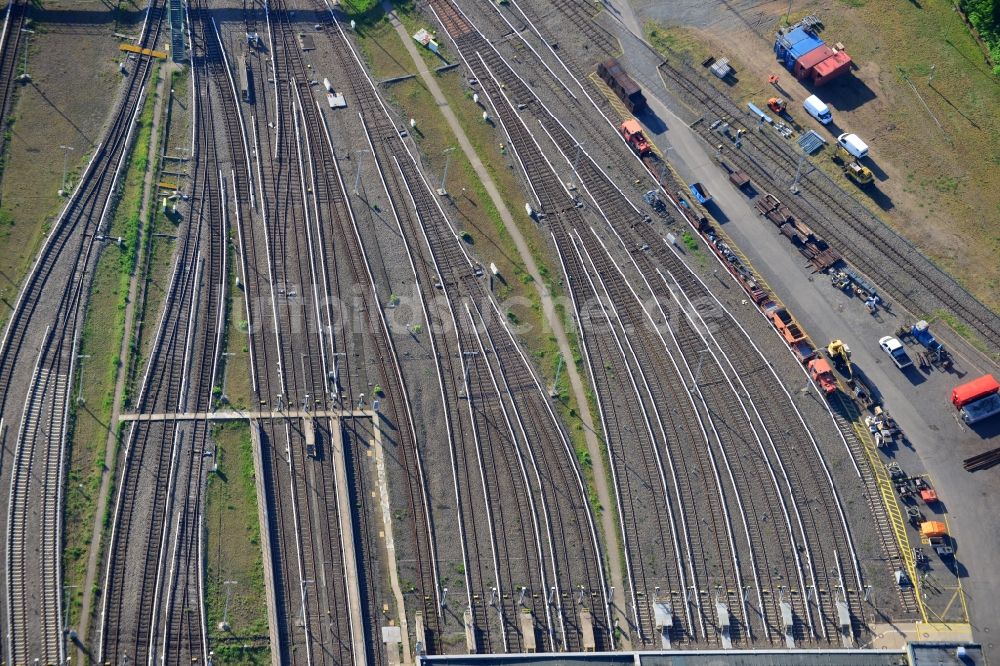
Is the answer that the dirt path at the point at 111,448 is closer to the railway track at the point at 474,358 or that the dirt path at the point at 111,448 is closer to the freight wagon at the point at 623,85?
the railway track at the point at 474,358

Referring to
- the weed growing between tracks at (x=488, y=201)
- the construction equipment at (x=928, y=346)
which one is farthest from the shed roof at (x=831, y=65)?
the weed growing between tracks at (x=488, y=201)

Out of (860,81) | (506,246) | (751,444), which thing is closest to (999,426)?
(751,444)

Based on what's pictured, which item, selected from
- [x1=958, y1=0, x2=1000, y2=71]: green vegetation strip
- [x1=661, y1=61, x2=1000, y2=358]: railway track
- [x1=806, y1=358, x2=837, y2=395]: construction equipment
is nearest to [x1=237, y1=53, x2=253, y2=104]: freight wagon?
[x1=661, y1=61, x2=1000, y2=358]: railway track

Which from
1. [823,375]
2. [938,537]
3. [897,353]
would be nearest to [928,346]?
[897,353]

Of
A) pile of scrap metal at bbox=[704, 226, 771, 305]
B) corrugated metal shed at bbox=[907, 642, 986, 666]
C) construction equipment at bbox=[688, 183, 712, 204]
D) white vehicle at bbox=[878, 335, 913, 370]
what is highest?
construction equipment at bbox=[688, 183, 712, 204]

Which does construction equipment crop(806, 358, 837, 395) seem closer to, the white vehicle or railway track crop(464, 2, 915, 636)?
railway track crop(464, 2, 915, 636)

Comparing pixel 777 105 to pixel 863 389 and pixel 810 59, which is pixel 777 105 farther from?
pixel 863 389
